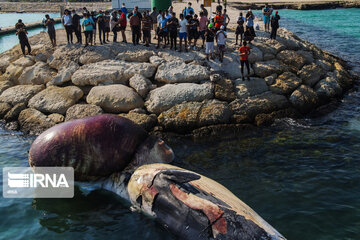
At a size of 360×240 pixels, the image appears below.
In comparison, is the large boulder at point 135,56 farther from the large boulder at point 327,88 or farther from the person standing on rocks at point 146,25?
the large boulder at point 327,88

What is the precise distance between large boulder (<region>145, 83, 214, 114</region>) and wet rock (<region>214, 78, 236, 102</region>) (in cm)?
28

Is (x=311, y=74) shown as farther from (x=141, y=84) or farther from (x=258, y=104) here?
(x=141, y=84)

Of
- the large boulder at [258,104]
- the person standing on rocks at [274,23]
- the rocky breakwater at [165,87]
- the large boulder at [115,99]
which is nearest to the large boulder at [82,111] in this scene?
the rocky breakwater at [165,87]

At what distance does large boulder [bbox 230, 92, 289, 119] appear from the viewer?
1409 centimetres

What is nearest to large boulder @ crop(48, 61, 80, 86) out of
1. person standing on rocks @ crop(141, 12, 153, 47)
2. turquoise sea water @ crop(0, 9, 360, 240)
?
turquoise sea water @ crop(0, 9, 360, 240)

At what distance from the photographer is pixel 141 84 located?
15.0m

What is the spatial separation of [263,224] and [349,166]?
5089mm

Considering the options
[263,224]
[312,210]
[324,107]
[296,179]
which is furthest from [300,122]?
[263,224]

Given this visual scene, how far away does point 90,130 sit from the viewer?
979cm

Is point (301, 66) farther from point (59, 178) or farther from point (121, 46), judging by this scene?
point (59, 178)

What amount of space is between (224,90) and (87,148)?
7359 mm

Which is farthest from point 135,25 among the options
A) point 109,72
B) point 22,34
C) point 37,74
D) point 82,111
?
point 22,34

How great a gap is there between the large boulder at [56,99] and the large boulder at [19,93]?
56 centimetres

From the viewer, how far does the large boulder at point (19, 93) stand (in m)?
15.5
